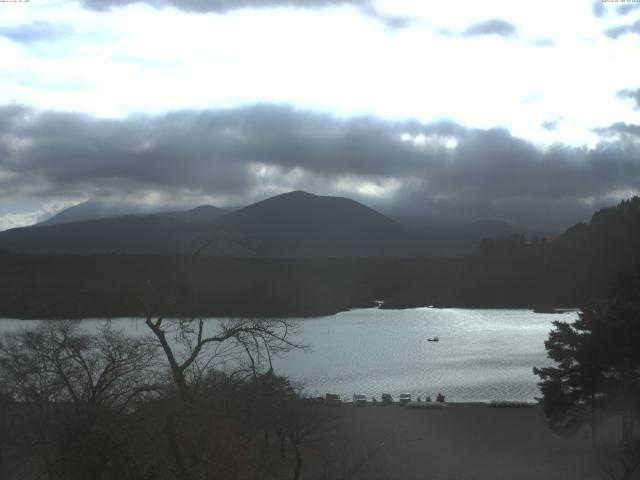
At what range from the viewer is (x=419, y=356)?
42.9 metres

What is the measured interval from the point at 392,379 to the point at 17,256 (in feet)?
98.0

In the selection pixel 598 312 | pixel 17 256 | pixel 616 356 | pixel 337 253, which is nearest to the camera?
pixel 616 356

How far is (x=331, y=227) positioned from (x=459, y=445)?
144 m

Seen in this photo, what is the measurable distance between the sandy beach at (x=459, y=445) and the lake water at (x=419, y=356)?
293 centimetres

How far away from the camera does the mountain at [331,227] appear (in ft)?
462

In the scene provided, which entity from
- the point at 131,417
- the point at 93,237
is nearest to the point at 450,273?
the point at 93,237

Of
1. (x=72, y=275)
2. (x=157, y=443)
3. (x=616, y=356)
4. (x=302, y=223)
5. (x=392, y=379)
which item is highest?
(x=302, y=223)

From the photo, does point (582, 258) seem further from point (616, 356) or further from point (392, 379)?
point (616, 356)

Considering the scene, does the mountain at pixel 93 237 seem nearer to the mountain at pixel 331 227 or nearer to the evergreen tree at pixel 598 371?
the mountain at pixel 331 227

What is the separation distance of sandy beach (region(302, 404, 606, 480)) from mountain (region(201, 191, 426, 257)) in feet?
328

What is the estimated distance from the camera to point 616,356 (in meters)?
16.1

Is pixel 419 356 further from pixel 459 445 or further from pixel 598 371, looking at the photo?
pixel 598 371

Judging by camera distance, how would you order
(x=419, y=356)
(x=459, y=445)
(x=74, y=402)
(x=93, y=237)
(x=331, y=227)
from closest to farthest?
(x=74, y=402)
(x=459, y=445)
(x=419, y=356)
(x=93, y=237)
(x=331, y=227)

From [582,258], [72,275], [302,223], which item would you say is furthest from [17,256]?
[302,223]
